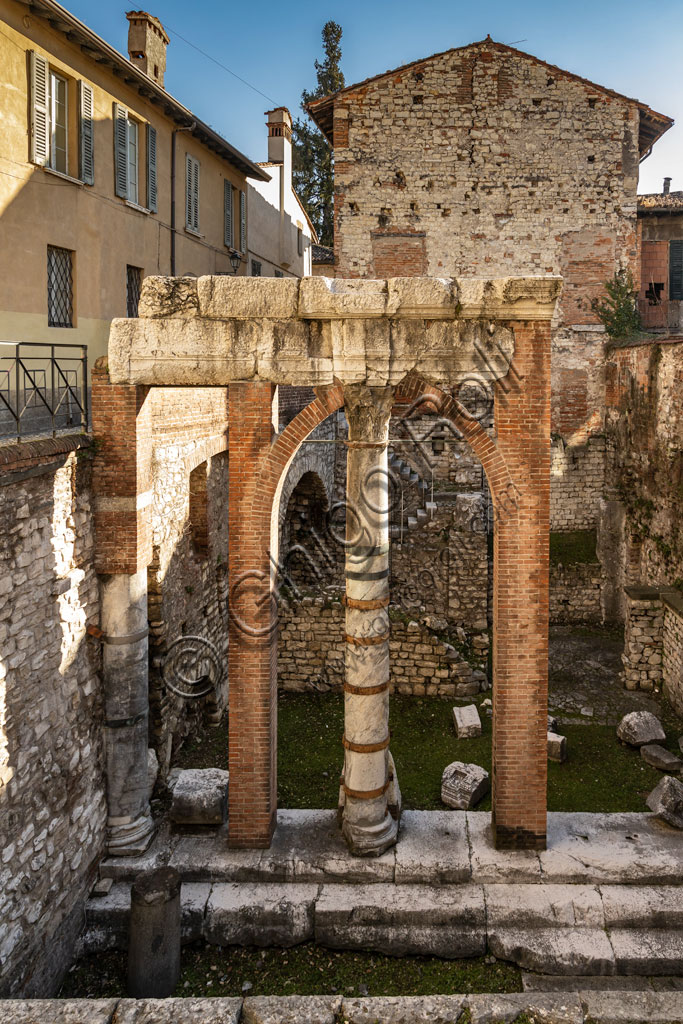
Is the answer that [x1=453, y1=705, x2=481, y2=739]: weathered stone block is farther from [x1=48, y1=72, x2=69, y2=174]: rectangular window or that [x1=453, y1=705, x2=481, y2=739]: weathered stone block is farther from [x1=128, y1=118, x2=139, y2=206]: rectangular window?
[x1=128, y1=118, x2=139, y2=206]: rectangular window

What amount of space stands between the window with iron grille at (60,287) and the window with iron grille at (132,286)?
1923 millimetres

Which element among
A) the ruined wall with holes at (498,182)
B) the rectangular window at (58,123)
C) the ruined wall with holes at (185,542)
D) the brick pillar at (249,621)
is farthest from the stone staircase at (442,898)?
the ruined wall with holes at (498,182)

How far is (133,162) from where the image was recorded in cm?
1428

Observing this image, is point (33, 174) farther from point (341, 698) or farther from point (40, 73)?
point (341, 698)

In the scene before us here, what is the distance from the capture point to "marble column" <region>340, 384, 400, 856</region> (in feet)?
25.2

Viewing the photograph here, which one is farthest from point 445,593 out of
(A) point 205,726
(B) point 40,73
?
(B) point 40,73

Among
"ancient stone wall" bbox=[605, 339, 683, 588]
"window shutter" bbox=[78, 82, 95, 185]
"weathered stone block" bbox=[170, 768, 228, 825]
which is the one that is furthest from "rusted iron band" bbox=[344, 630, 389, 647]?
"window shutter" bbox=[78, 82, 95, 185]

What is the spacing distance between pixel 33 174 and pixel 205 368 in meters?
5.90

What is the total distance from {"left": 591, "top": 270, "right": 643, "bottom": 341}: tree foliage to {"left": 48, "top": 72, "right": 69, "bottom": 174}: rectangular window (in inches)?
472

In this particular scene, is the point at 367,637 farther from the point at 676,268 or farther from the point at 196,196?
the point at 676,268

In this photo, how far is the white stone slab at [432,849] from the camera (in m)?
7.45

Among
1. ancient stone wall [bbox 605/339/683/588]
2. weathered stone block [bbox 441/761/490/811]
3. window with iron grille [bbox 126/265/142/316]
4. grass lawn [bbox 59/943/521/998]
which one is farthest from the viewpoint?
window with iron grille [bbox 126/265/142/316]

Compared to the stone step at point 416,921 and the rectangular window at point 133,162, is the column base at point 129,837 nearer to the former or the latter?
the stone step at point 416,921

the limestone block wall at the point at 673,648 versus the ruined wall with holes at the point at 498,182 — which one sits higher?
the ruined wall with holes at the point at 498,182
